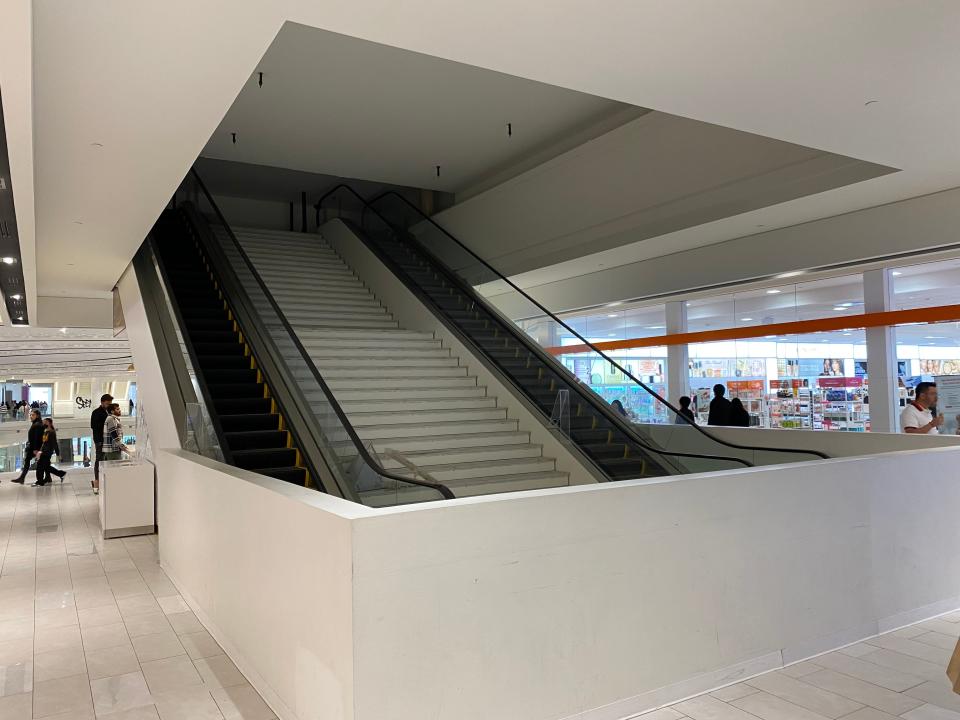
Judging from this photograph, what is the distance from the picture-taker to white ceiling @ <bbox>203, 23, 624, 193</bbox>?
8.22 metres

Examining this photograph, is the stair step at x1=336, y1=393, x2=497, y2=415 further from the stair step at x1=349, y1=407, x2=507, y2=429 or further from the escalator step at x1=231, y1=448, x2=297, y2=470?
the escalator step at x1=231, y1=448, x2=297, y2=470

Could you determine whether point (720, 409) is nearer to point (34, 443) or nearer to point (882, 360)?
point (882, 360)

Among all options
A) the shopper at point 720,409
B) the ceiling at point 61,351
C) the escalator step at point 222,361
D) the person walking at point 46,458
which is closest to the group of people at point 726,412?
the shopper at point 720,409

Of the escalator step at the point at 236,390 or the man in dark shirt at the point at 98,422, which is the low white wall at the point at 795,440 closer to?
the escalator step at the point at 236,390

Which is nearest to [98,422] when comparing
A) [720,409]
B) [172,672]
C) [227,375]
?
[227,375]

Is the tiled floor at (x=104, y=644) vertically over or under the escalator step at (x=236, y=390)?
under

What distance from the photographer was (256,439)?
762 centimetres

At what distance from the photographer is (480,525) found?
329cm

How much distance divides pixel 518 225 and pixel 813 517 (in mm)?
7833

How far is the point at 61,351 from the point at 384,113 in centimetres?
1390

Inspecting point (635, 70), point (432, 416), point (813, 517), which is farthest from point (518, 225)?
point (813, 517)

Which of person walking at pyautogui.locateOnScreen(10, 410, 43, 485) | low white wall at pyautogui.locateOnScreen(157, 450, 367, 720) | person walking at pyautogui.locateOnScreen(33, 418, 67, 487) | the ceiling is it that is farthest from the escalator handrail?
person walking at pyautogui.locateOnScreen(10, 410, 43, 485)

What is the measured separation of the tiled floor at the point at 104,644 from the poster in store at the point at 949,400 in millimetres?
7943

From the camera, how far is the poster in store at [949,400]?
8.22 metres
